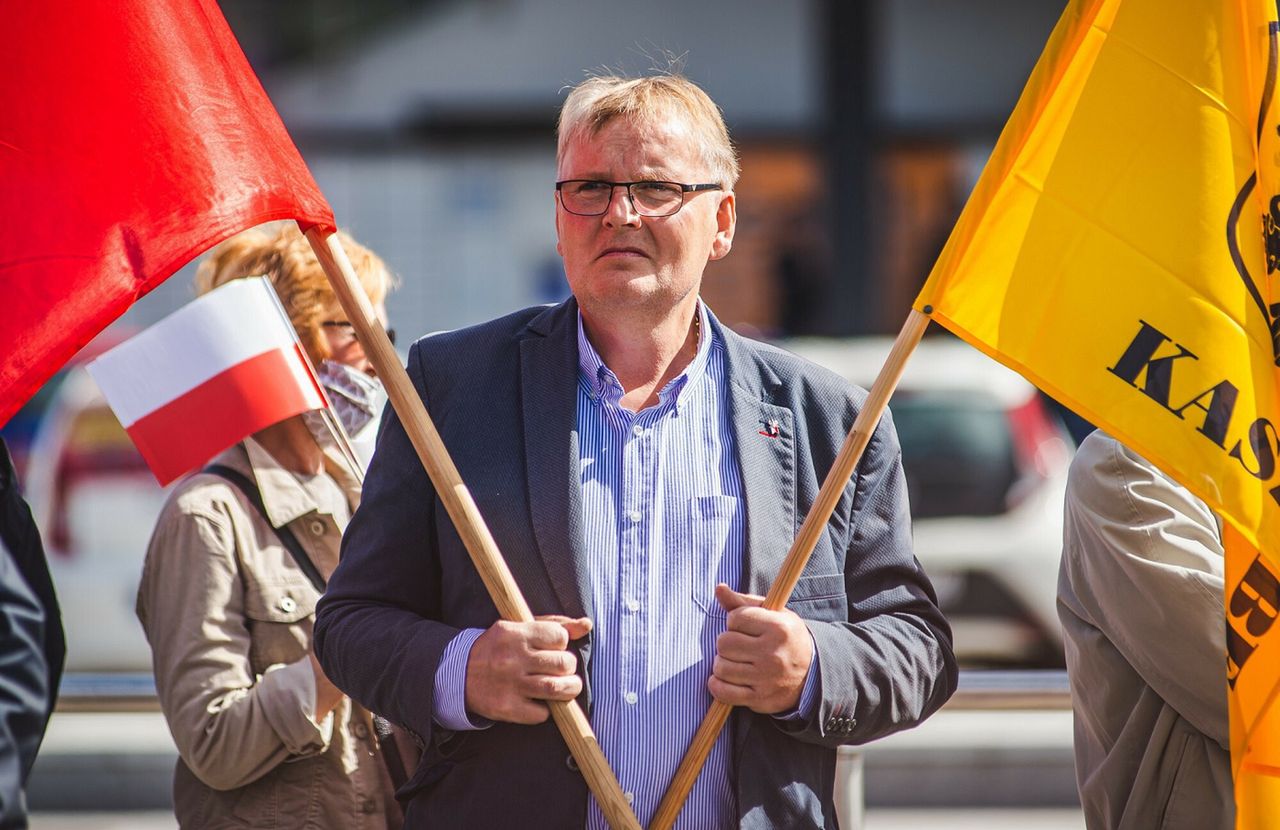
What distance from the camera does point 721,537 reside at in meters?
2.86

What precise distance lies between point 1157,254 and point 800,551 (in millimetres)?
819

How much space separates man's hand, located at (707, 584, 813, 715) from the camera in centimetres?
269

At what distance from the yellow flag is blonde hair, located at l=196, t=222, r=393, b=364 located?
153 centimetres

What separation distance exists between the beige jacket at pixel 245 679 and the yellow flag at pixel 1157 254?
146 cm

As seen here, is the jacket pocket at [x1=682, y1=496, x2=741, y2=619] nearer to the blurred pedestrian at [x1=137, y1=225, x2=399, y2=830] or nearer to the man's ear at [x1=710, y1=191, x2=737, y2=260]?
the man's ear at [x1=710, y1=191, x2=737, y2=260]

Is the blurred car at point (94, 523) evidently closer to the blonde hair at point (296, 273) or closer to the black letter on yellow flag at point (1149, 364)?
the blonde hair at point (296, 273)

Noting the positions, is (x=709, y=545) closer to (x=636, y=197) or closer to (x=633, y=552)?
(x=633, y=552)

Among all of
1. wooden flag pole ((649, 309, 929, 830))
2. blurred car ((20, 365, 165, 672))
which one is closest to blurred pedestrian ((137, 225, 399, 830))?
wooden flag pole ((649, 309, 929, 830))

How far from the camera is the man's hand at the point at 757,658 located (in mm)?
2689

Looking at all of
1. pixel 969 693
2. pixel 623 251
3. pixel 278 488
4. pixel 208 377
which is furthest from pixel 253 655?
pixel 969 693

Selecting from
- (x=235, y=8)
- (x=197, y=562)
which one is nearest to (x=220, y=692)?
(x=197, y=562)

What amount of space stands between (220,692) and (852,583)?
1295 mm

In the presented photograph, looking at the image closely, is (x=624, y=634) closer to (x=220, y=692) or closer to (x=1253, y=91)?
(x=220, y=692)

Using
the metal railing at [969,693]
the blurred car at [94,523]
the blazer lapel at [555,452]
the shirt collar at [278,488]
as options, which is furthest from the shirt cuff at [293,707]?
the blurred car at [94,523]
